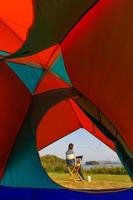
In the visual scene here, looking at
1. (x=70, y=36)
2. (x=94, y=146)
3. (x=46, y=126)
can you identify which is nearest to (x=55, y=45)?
(x=70, y=36)

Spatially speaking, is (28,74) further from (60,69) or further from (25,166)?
(25,166)

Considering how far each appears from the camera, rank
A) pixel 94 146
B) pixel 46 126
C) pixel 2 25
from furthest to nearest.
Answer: pixel 94 146 → pixel 46 126 → pixel 2 25

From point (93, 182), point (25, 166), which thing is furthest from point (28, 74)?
point (93, 182)

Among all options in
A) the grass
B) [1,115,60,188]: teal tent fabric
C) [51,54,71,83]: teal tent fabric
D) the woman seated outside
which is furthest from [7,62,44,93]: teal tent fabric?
the woman seated outside

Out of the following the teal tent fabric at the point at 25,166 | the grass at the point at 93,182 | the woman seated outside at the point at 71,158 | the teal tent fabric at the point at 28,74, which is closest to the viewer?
the teal tent fabric at the point at 25,166

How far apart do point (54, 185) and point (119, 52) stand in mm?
1769

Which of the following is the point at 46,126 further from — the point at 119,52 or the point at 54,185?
the point at 119,52

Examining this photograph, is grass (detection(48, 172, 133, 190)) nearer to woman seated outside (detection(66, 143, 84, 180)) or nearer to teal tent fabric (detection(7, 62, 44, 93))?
woman seated outside (detection(66, 143, 84, 180))

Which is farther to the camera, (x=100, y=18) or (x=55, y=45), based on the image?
(x=55, y=45)

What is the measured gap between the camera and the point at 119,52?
3.22 metres

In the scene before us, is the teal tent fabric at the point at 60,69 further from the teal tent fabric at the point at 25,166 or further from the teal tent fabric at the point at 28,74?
the teal tent fabric at the point at 25,166

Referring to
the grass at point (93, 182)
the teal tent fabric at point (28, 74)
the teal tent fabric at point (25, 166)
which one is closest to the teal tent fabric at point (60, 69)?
the teal tent fabric at point (28, 74)

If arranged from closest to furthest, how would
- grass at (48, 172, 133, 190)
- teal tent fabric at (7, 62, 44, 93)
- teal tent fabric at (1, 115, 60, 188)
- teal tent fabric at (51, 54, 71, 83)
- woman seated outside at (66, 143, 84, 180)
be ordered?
teal tent fabric at (51, 54, 71, 83) < teal tent fabric at (1, 115, 60, 188) < teal tent fabric at (7, 62, 44, 93) < grass at (48, 172, 133, 190) < woman seated outside at (66, 143, 84, 180)

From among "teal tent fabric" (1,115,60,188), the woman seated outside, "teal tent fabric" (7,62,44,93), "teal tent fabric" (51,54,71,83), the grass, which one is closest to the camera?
"teal tent fabric" (51,54,71,83)
